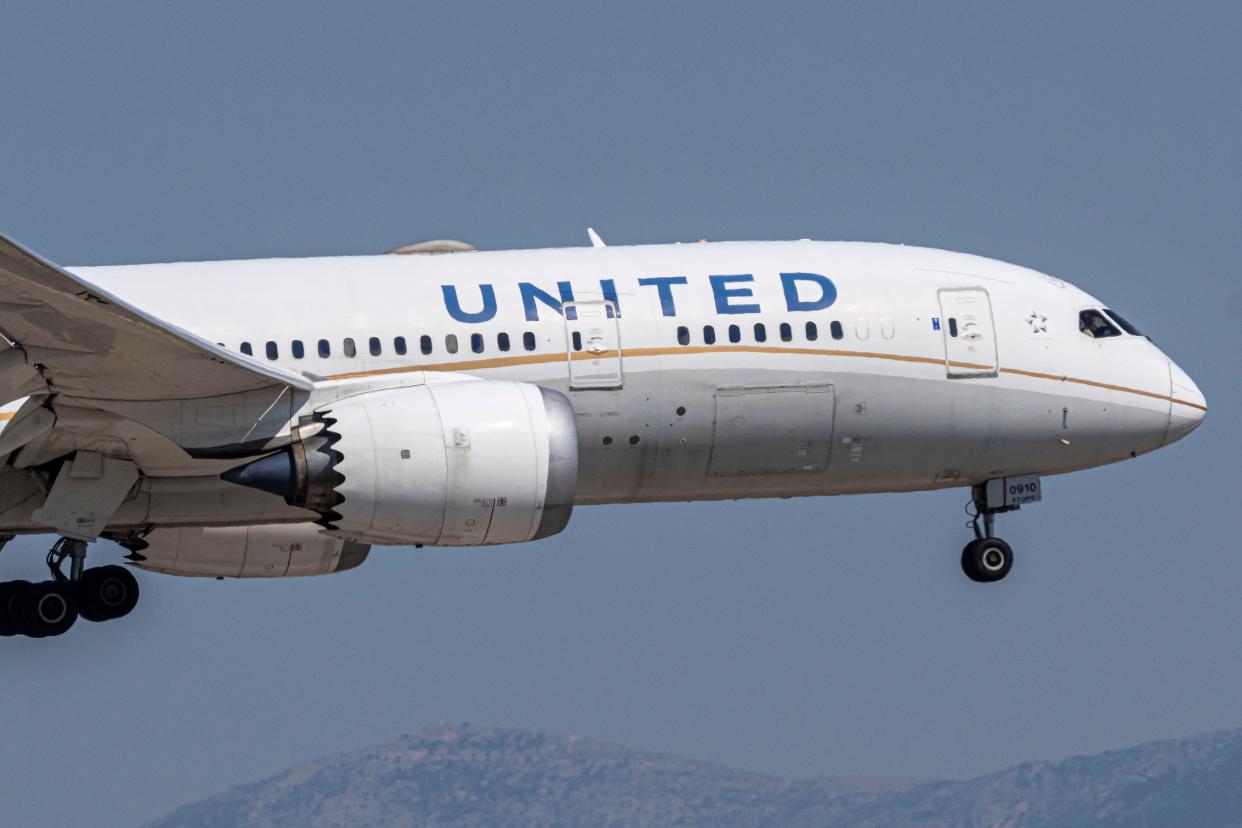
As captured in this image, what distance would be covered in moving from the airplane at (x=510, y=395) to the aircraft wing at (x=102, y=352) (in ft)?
0.13

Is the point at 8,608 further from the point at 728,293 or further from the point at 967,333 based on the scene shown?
the point at 967,333

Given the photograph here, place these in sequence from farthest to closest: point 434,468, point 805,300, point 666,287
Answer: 1. point 805,300
2. point 666,287
3. point 434,468

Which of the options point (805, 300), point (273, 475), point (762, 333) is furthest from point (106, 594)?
point (805, 300)

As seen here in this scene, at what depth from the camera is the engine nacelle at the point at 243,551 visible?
37.9m

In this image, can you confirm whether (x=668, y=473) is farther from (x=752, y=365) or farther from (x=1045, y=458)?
(x=1045, y=458)

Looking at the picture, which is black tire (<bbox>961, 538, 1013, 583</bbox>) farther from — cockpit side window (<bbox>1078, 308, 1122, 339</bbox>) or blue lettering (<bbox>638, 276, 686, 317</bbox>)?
blue lettering (<bbox>638, 276, 686, 317</bbox>)

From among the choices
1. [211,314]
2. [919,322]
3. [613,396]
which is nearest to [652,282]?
[613,396]

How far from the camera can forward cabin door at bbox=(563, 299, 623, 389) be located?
3422 cm

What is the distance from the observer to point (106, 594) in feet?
122

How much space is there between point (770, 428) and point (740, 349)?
1.30 meters

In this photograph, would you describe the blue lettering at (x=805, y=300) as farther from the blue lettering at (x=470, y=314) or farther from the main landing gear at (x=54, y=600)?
the main landing gear at (x=54, y=600)

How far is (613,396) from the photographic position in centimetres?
3438

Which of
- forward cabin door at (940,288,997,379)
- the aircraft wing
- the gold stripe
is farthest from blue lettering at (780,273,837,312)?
the aircraft wing

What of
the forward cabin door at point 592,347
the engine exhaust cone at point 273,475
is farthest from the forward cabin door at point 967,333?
the engine exhaust cone at point 273,475
